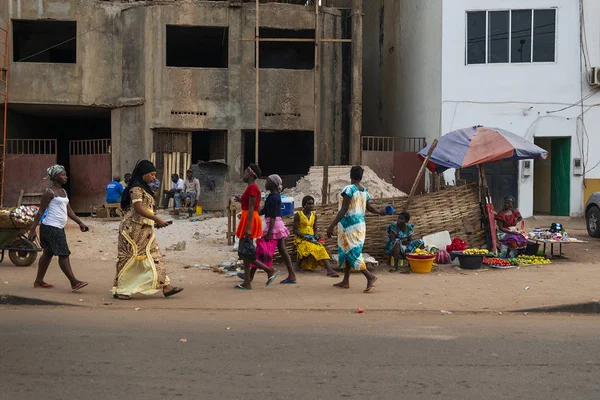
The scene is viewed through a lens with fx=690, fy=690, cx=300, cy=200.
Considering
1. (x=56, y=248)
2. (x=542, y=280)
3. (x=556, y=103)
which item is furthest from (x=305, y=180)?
(x=56, y=248)

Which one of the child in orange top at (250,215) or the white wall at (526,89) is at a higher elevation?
the white wall at (526,89)

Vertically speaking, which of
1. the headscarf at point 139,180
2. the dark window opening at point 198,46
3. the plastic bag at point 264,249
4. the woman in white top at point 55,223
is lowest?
the plastic bag at point 264,249

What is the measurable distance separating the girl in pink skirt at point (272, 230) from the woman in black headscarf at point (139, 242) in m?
1.71

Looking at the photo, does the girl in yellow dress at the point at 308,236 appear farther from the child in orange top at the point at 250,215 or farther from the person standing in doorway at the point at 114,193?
the person standing in doorway at the point at 114,193

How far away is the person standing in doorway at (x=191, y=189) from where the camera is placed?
64.8 ft

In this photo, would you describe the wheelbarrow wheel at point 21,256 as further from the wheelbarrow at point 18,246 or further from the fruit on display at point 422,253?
the fruit on display at point 422,253

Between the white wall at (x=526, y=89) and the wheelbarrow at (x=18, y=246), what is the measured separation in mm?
12781

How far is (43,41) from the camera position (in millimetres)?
24141

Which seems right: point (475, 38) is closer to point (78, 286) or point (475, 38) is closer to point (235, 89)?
point (235, 89)

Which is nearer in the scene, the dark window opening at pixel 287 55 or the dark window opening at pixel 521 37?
the dark window opening at pixel 521 37

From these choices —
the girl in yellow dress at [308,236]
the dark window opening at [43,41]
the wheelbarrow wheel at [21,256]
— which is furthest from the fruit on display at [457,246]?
the dark window opening at [43,41]

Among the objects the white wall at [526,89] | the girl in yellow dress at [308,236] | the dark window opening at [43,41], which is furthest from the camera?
the dark window opening at [43,41]

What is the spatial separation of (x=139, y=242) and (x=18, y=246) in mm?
3778

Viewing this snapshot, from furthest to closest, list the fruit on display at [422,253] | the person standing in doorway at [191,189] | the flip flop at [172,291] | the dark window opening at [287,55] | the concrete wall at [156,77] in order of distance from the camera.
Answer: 1. the dark window opening at [287,55]
2. the concrete wall at [156,77]
3. the person standing in doorway at [191,189]
4. the fruit on display at [422,253]
5. the flip flop at [172,291]
